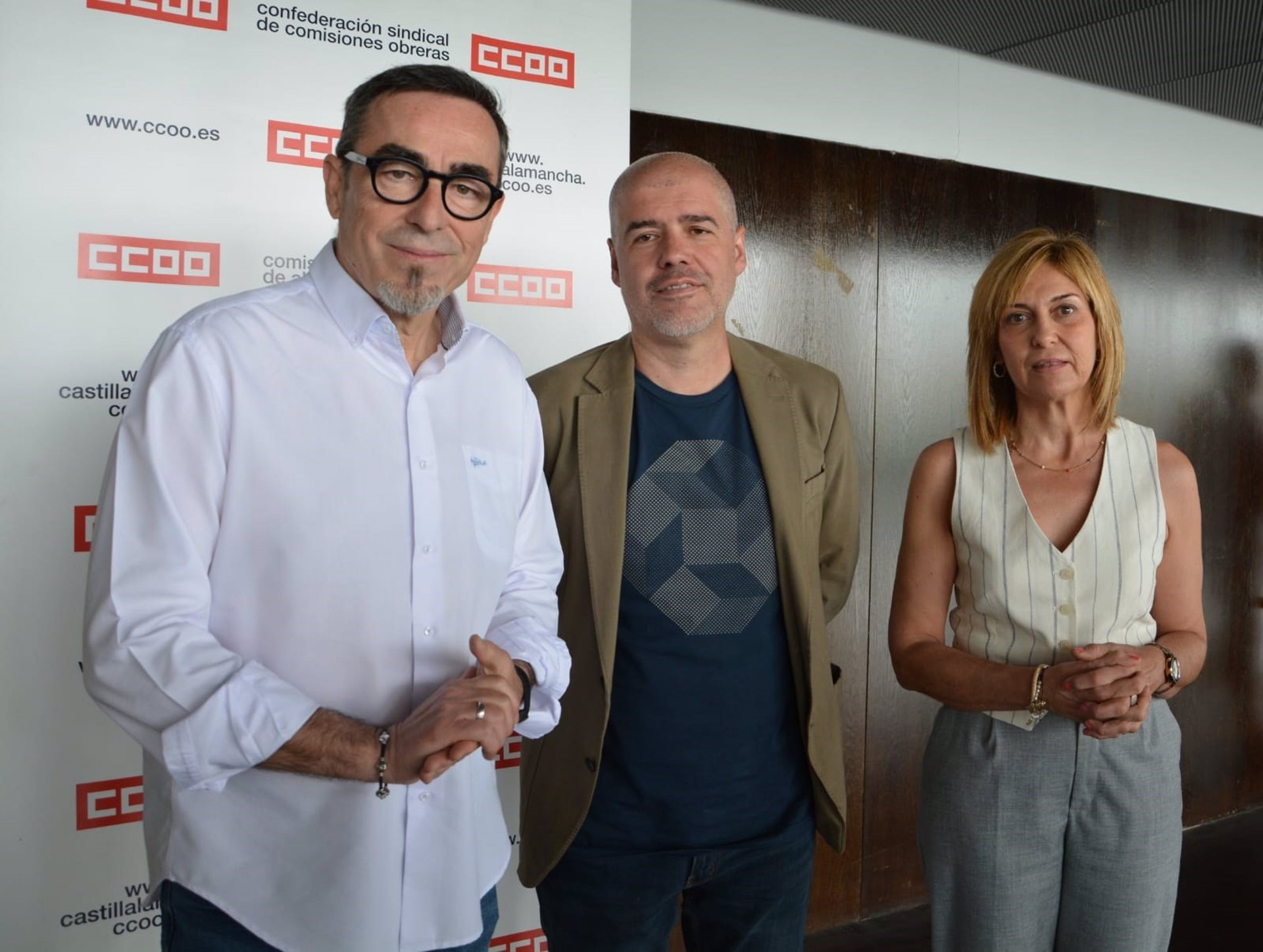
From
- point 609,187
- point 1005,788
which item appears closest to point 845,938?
point 1005,788

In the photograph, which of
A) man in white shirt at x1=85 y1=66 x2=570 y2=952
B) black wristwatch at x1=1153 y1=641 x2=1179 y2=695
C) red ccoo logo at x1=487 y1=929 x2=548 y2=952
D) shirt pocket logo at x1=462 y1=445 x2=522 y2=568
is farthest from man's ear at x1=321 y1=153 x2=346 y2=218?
red ccoo logo at x1=487 y1=929 x2=548 y2=952

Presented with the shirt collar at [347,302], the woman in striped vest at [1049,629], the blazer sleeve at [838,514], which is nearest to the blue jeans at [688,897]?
the woman in striped vest at [1049,629]

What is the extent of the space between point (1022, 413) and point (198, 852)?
159 cm

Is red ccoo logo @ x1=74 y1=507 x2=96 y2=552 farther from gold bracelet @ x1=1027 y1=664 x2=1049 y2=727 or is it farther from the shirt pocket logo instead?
gold bracelet @ x1=1027 y1=664 x2=1049 y2=727

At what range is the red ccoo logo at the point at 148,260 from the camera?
81.4 inches

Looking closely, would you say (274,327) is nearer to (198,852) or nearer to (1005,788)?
(198,852)

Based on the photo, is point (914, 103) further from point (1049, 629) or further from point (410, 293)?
point (410, 293)

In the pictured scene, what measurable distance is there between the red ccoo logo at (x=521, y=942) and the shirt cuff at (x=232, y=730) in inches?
61.0

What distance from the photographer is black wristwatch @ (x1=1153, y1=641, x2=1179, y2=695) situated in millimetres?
1733

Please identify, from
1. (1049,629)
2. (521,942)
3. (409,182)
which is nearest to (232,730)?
(409,182)

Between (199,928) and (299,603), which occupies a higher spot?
(299,603)

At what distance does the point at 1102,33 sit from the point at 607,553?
10.3ft

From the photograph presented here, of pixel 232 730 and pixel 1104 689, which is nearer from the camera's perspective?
pixel 232 730

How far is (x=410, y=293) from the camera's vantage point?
1422 mm
